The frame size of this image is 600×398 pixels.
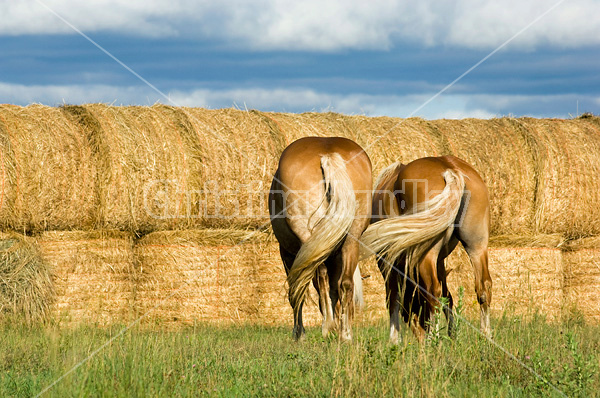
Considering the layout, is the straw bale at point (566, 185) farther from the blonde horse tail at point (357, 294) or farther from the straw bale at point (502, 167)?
the blonde horse tail at point (357, 294)

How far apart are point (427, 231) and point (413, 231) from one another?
13 cm

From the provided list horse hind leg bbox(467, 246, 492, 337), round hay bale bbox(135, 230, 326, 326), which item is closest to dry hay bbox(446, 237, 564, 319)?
round hay bale bbox(135, 230, 326, 326)

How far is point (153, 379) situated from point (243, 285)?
179 inches

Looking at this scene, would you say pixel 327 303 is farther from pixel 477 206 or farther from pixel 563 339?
pixel 563 339

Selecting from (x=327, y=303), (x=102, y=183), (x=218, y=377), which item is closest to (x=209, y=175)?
(x=102, y=183)

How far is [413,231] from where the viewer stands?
5.42 meters

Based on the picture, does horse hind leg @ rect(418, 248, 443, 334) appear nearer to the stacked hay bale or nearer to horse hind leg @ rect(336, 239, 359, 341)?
horse hind leg @ rect(336, 239, 359, 341)

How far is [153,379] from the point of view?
372 centimetres

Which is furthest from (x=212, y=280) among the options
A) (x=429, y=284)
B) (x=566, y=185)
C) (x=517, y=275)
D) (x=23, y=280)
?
(x=566, y=185)

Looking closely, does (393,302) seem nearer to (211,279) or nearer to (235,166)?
(211,279)

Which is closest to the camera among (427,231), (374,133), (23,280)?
(427,231)

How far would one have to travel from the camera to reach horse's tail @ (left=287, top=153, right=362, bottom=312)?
532cm

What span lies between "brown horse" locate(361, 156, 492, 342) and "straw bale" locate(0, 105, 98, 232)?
3.77 m

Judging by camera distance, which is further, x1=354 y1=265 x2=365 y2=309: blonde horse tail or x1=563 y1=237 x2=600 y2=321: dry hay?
x1=563 y1=237 x2=600 y2=321: dry hay
